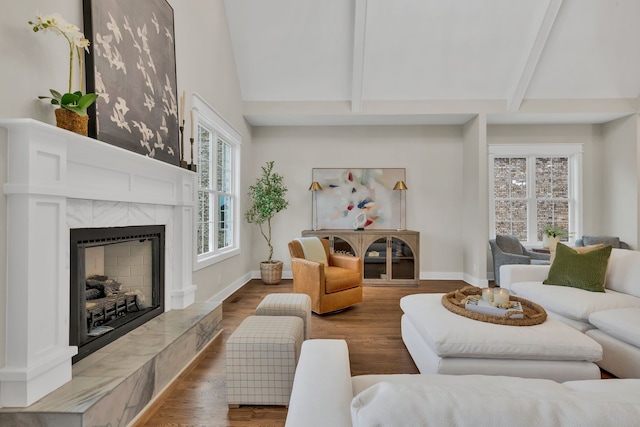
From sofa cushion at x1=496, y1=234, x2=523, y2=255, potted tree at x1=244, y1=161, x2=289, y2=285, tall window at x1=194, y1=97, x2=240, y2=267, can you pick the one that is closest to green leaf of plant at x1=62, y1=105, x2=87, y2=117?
tall window at x1=194, y1=97, x2=240, y2=267

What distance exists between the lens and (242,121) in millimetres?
4949

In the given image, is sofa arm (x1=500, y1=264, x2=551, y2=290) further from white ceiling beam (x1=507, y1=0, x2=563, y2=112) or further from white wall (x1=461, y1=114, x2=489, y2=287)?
white ceiling beam (x1=507, y1=0, x2=563, y2=112)

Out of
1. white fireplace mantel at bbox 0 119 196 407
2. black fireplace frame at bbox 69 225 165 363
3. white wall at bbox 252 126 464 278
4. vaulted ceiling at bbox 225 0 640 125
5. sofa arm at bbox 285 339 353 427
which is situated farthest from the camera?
white wall at bbox 252 126 464 278

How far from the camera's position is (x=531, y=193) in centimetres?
548

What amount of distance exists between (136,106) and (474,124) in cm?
456

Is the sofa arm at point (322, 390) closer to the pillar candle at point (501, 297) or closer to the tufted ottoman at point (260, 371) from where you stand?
the tufted ottoman at point (260, 371)

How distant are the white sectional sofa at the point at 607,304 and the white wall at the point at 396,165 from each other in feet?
6.68

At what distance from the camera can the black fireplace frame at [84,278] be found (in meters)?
1.78

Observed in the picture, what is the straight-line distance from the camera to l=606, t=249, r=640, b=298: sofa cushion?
269 cm

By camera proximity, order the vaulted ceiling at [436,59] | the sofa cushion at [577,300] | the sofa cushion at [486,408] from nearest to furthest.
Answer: the sofa cushion at [486,408]
the sofa cushion at [577,300]
the vaulted ceiling at [436,59]

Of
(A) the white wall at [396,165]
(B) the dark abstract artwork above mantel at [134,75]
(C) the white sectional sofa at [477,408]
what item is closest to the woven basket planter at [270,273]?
(A) the white wall at [396,165]

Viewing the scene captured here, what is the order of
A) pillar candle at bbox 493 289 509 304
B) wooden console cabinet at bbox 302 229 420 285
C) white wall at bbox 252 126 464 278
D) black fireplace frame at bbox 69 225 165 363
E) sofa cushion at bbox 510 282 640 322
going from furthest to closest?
white wall at bbox 252 126 464 278 → wooden console cabinet at bbox 302 229 420 285 → sofa cushion at bbox 510 282 640 322 → pillar candle at bbox 493 289 509 304 → black fireplace frame at bbox 69 225 165 363

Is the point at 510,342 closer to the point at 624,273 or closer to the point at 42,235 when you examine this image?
the point at 624,273

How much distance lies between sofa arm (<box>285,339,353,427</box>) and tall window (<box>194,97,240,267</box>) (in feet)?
8.38
